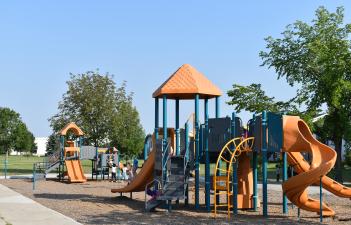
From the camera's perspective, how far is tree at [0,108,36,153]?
141 m

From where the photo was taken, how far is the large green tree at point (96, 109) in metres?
48.7

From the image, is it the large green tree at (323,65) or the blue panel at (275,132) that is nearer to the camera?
the blue panel at (275,132)

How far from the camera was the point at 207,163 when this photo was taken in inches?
670

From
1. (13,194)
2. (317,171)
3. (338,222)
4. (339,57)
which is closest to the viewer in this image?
(317,171)

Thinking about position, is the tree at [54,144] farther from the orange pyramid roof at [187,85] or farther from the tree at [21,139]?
the tree at [21,139]

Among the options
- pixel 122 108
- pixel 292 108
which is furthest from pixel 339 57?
pixel 122 108

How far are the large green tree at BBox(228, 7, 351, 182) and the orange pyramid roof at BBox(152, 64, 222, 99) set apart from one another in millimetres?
14361

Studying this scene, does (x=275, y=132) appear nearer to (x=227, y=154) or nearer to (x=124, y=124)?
(x=227, y=154)

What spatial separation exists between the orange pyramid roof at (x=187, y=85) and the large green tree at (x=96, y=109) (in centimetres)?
3055

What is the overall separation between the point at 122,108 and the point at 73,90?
16.3 feet

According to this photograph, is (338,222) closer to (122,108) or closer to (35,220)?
(35,220)

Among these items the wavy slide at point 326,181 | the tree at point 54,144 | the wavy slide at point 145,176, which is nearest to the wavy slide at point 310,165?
the wavy slide at point 326,181

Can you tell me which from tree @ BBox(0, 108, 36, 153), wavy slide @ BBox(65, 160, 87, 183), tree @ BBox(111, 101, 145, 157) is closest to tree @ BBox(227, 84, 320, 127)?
wavy slide @ BBox(65, 160, 87, 183)

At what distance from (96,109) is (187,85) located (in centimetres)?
3206
